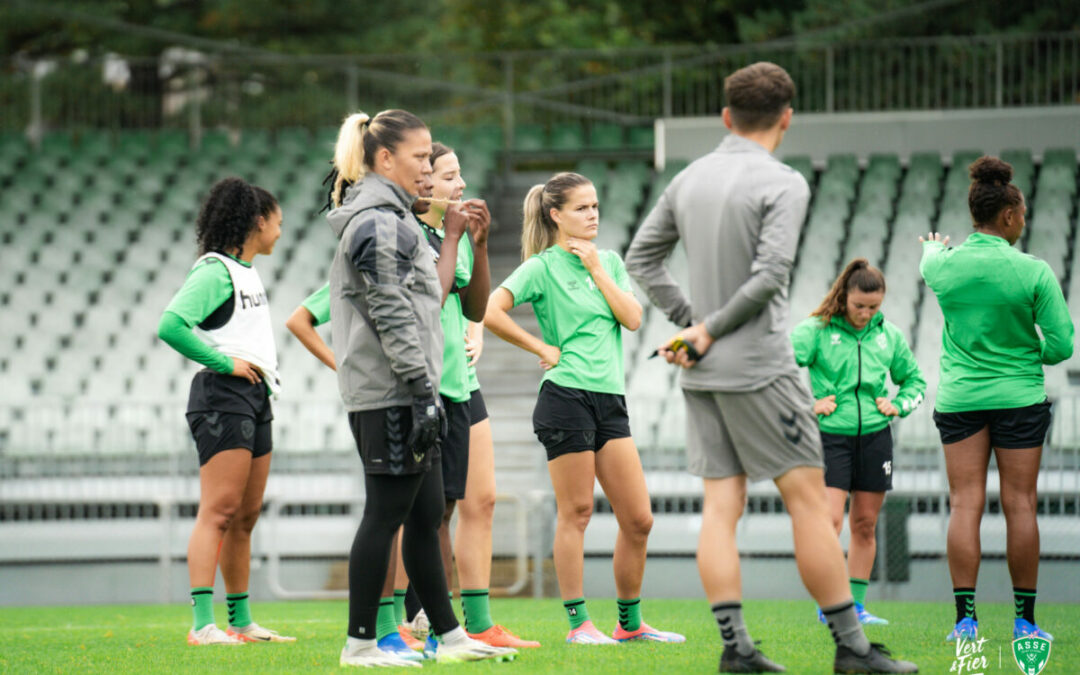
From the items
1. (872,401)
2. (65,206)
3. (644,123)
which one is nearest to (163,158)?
(65,206)

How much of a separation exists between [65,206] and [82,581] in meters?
6.20

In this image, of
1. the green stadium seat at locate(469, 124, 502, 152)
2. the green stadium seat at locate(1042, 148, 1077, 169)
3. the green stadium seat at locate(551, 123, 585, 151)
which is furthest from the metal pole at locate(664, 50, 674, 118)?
the green stadium seat at locate(1042, 148, 1077, 169)

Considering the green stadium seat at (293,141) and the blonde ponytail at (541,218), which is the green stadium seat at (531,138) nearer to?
the green stadium seat at (293,141)

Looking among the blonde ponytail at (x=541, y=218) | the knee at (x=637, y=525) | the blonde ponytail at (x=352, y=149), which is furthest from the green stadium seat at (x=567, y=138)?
the blonde ponytail at (x=352, y=149)

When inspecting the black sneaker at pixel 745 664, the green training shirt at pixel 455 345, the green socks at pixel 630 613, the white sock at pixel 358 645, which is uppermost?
the green training shirt at pixel 455 345

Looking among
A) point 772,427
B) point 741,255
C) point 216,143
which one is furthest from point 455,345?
point 216,143

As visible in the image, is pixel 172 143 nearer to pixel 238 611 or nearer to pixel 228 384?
pixel 228 384

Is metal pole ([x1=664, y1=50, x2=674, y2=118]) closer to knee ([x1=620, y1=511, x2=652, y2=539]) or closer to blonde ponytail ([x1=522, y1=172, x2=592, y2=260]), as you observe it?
blonde ponytail ([x1=522, y1=172, x2=592, y2=260])

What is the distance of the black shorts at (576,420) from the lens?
494 cm

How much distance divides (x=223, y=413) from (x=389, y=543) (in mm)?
1504

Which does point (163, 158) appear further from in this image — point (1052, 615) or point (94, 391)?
point (1052, 615)

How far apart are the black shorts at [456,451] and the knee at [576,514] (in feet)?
1.38

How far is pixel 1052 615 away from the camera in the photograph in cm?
658

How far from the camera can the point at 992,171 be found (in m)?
5.07
